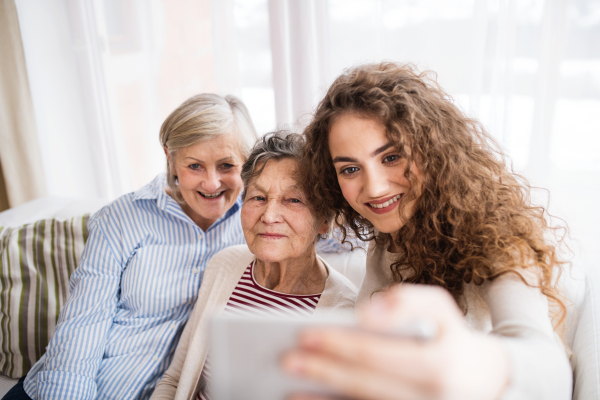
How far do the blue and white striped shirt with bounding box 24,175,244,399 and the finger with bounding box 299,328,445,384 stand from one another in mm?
1149

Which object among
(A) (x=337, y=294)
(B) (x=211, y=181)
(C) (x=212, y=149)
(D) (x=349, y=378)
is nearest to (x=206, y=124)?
(C) (x=212, y=149)

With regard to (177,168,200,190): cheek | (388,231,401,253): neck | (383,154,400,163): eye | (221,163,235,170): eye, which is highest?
(383,154,400,163): eye

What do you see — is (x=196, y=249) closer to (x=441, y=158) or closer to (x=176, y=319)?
(x=176, y=319)

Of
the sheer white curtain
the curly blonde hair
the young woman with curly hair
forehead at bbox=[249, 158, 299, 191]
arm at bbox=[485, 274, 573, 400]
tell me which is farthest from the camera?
the sheer white curtain

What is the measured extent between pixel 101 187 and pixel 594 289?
290cm

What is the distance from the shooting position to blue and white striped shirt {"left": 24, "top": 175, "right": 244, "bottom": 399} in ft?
4.63

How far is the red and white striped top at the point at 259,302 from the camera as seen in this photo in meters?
1.33

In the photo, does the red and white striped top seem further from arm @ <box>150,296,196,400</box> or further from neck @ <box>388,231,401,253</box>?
neck @ <box>388,231,401,253</box>

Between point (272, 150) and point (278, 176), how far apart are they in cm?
9

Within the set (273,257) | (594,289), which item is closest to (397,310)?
(273,257)

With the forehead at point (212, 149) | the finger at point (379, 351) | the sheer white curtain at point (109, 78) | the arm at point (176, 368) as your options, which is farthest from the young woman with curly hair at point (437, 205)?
the sheer white curtain at point (109, 78)

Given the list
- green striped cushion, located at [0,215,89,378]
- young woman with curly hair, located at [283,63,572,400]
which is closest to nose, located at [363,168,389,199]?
young woman with curly hair, located at [283,63,572,400]

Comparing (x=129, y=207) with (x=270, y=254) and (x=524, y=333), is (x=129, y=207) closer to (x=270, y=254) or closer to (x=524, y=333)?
(x=270, y=254)

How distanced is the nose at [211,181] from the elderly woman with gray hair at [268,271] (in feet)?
0.51
